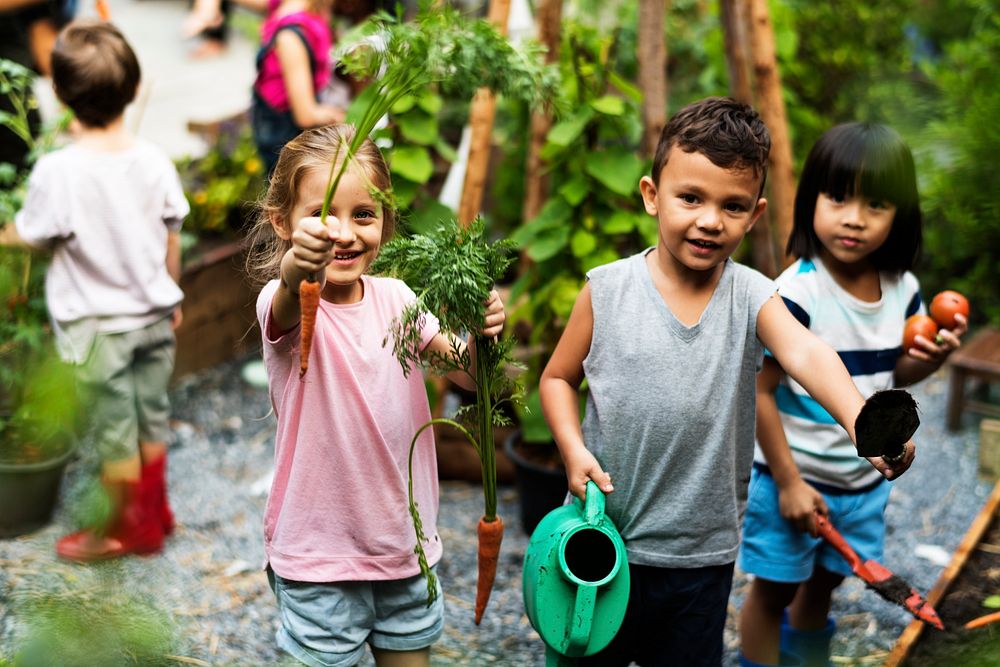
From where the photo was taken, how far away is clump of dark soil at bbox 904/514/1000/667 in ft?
9.09

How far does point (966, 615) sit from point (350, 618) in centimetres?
176

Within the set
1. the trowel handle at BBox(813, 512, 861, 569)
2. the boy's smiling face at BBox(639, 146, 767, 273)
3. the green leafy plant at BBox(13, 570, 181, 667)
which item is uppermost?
the boy's smiling face at BBox(639, 146, 767, 273)

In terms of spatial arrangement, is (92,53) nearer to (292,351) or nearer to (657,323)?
(292,351)

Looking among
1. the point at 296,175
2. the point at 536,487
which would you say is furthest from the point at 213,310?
the point at 296,175

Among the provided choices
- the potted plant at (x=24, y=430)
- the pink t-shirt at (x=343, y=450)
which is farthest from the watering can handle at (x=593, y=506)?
the potted plant at (x=24, y=430)

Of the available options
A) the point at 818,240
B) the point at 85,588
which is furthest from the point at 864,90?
the point at 85,588

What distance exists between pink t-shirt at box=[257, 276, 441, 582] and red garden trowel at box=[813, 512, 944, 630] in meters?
0.97

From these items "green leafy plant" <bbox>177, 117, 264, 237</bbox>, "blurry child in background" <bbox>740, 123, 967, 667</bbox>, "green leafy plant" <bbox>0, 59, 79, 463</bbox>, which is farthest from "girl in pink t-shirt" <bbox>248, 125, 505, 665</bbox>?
"green leafy plant" <bbox>177, 117, 264, 237</bbox>

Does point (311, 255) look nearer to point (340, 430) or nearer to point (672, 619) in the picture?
point (340, 430)

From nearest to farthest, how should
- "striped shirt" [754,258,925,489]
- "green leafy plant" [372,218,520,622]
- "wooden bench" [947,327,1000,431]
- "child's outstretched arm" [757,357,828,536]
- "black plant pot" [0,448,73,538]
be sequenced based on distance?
"green leafy plant" [372,218,520,622]
"child's outstretched arm" [757,357,828,536]
"striped shirt" [754,258,925,489]
"black plant pot" [0,448,73,538]
"wooden bench" [947,327,1000,431]

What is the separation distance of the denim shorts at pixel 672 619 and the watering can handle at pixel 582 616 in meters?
0.25

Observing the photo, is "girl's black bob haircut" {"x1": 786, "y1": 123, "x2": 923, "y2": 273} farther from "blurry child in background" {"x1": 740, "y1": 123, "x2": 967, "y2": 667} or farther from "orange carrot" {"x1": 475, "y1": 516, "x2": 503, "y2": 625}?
"orange carrot" {"x1": 475, "y1": 516, "x2": 503, "y2": 625}

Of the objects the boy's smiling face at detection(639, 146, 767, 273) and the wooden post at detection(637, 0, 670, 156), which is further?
the wooden post at detection(637, 0, 670, 156)

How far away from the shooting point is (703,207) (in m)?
2.16
